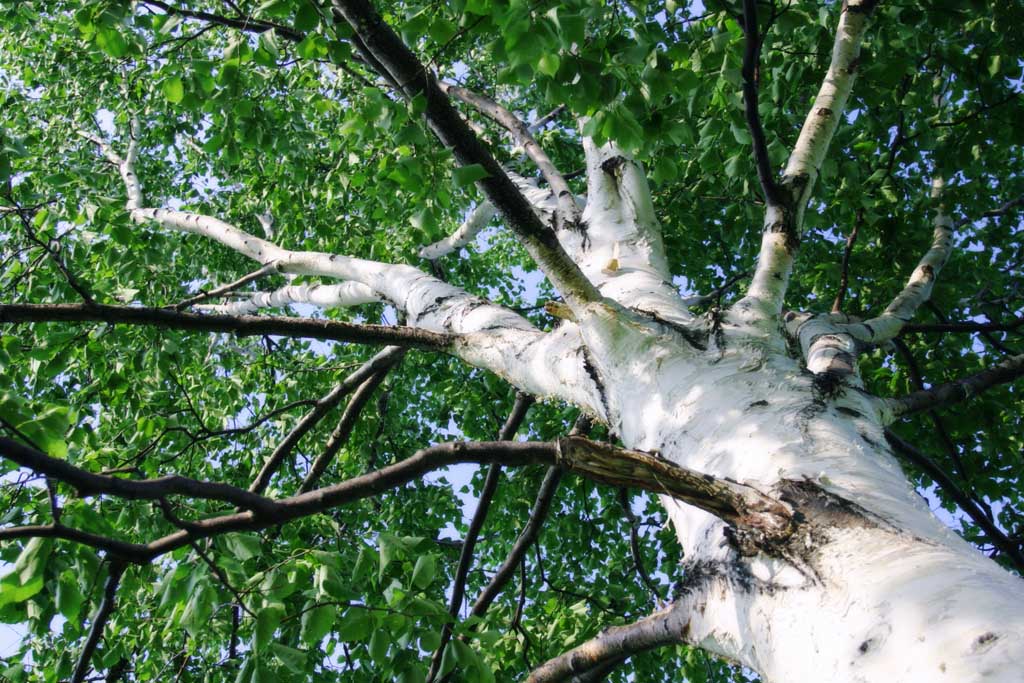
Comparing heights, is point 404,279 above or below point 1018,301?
below

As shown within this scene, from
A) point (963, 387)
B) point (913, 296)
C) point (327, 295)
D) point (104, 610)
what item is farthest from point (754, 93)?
point (327, 295)

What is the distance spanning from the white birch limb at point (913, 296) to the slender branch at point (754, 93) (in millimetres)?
784

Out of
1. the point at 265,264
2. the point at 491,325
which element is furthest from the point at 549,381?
the point at 265,264

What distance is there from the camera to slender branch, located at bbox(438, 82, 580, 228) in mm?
3559

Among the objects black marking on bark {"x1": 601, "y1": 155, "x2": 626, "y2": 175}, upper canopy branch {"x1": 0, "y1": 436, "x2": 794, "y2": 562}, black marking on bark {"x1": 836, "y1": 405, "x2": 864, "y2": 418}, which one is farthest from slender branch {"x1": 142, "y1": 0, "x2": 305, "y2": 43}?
black marking on bark {"x1": 836, "y1": 405, "x2": 864, "y2": 418}

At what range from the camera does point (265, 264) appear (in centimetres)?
410

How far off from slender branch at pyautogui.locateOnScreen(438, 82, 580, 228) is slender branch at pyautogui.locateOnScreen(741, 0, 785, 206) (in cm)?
107

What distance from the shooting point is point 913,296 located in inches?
139

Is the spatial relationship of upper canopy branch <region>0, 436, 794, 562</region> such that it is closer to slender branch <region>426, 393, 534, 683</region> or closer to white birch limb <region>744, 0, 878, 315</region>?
white birch limb <region>744, 0, 878, 315</region>

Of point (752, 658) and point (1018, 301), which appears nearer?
point (752, 658)

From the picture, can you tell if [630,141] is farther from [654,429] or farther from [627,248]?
[654,429]

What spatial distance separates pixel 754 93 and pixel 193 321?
2.12 m

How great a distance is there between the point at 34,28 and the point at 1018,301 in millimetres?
10461

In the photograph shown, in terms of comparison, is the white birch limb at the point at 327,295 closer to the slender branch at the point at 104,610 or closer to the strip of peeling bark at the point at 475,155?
the strip of peeling bark at the point at 475,155
